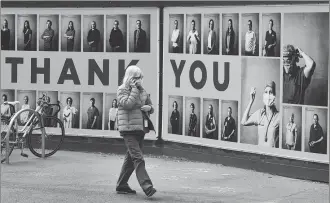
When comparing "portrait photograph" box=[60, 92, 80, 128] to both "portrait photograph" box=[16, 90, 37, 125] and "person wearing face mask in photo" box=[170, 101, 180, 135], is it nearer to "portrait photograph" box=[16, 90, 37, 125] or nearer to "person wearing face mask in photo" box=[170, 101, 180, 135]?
"portrait photograph" box=[16, 90, 37, 125]

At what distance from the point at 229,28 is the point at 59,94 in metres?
3.62

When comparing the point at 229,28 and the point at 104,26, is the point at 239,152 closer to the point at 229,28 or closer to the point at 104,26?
the point at 229,28

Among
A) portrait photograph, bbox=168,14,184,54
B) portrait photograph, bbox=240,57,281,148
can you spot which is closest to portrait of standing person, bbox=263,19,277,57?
portrait photograph, bbox=240,57,281,148

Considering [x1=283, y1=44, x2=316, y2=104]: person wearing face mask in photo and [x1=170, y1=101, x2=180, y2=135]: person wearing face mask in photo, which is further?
[x1=170, y1=101, x2=180, y2=135]: person wearing face mask in photo

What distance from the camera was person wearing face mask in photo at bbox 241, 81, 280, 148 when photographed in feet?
42.0

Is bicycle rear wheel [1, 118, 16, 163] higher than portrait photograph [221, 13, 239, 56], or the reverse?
portrait photograph [221, 13, 239, 56]

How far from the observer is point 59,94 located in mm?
15578

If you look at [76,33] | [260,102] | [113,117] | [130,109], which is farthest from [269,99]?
[76,33]

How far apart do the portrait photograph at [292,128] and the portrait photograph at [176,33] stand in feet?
8.22

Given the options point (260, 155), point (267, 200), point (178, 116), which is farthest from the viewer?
point (178, 116)

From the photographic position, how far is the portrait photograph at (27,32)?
617 inches

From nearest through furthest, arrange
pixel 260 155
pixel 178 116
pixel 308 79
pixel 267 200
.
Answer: pixel 267 200 → pixel 308 79 → pixel 260 155 → pixel 178 116

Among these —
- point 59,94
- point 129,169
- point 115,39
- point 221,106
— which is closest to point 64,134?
point 59,94

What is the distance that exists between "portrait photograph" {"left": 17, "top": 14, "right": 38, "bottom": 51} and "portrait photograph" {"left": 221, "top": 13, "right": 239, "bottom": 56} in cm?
377
